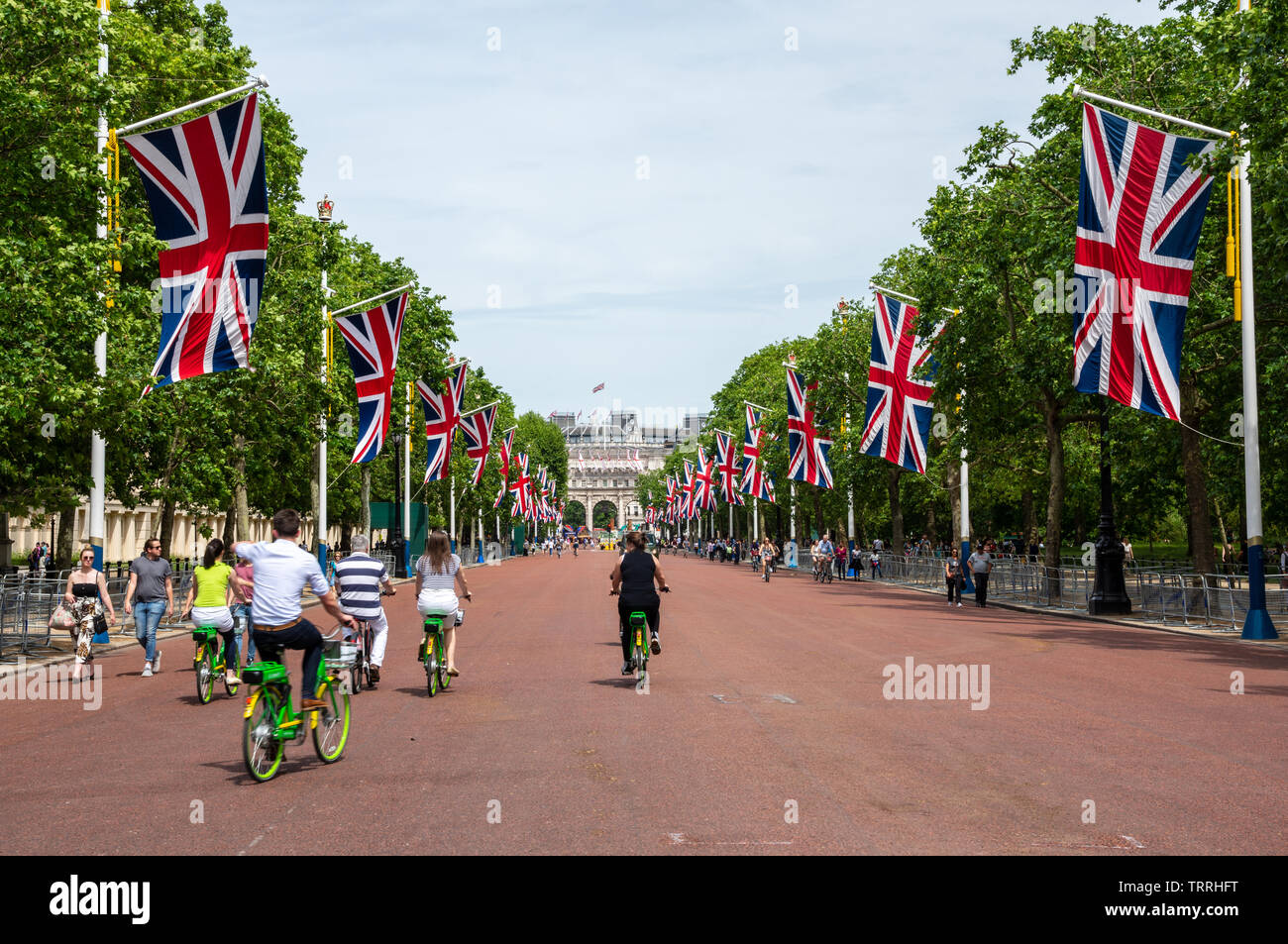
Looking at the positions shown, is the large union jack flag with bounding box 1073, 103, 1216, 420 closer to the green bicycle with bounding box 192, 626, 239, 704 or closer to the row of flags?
the row of flags

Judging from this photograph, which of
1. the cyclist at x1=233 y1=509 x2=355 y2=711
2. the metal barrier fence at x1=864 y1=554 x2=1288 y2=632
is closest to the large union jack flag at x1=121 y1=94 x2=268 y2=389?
the cyclist at x1=233 y1=509 x2=355 y2=711

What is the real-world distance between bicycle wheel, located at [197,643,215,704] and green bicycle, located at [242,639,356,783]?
4838 millimetres

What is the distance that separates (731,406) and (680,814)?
95466 millimetres

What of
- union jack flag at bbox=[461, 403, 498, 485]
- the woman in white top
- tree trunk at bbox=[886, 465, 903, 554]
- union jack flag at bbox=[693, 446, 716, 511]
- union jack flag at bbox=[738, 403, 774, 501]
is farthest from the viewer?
union jack flag at bbox=[693, 446, 716, 511]

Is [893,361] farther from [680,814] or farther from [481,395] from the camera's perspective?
[481,395]

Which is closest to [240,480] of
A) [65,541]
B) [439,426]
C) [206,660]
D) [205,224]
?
[65,541]

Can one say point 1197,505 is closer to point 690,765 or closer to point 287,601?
point 690,765

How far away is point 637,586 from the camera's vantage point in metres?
15.6

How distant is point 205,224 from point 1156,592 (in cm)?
2150

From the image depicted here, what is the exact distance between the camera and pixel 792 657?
19.6m

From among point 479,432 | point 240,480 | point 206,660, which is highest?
point 479,432

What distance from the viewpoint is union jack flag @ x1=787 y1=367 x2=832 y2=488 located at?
53469 mm

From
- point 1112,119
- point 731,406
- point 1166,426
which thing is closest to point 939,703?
point 1112,119

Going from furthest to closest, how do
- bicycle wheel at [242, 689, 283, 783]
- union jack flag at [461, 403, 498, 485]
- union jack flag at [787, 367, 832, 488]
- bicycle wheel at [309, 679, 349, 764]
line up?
union jack flag at [461, 403, 498, 485], union jack flag at [787, 367, 832, 488], bicycle wheel at [309, 679, 349, 764], bicycle wheel at [242, 689, 283, 783]
